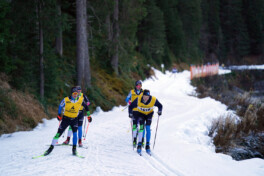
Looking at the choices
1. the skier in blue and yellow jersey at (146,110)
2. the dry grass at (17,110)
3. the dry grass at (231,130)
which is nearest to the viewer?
the skier in blue and yellow jersey at (146,110)

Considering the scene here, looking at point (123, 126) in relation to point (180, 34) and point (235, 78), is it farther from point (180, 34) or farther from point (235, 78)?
point (180, 34)

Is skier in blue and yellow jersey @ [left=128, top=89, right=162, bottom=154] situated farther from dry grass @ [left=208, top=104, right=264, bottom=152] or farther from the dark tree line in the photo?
the dark tree line

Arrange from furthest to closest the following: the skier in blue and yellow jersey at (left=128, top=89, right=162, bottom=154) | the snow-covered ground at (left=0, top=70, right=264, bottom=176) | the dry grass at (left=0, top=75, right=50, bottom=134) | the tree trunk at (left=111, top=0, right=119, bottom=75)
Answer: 1. the tree trunk at (left=111, top=0, right=119, bottom=75)
2. the dry grass at (left=0, top=75, right=50, bottom=134)
3. the skier in blue and yellow jersey at (left=128, top=89, right=162, bottom=154)
4. the snow-covered ground at (left=0, top=70, right=264, bottom=176)

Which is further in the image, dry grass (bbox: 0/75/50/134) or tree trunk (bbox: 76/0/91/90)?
tree trunk (bbox: 76/0/91/90)

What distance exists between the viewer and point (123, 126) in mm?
11633

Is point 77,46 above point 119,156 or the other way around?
above

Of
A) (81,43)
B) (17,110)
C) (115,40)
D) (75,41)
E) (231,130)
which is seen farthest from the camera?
(75,41)

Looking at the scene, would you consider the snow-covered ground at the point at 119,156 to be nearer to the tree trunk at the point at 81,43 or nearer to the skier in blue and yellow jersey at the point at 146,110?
the skier in blue and yellow jersey at the point at 146,110

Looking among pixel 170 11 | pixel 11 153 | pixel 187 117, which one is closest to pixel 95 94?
pixel 187 117

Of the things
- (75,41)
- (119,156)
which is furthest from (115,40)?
(119,156)

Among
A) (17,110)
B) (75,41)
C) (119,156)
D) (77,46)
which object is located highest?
(75,41)

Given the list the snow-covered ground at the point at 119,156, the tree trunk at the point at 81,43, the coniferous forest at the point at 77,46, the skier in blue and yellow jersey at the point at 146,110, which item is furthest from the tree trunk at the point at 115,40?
the skier in blue and yellow jersey at the point at 146,110

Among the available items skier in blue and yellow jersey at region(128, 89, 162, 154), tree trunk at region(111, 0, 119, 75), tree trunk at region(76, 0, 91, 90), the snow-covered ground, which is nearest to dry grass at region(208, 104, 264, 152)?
the snow-covered ground

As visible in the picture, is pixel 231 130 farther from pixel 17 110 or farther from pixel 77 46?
Result: pixel 77 46
